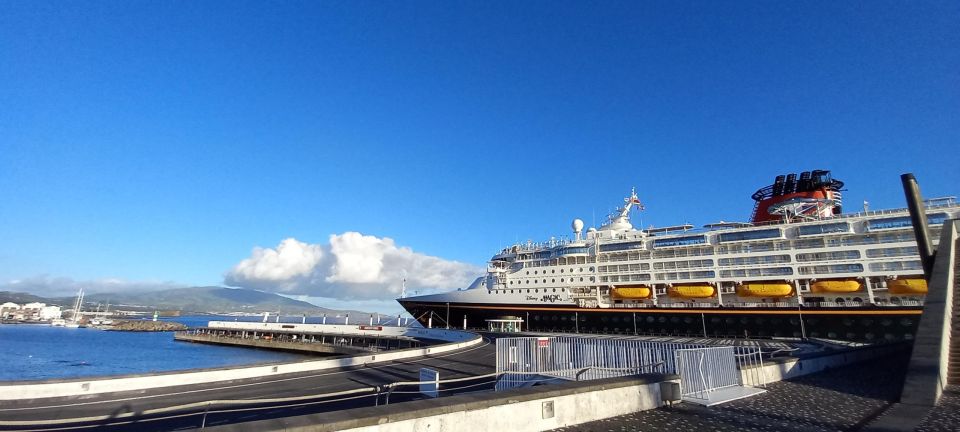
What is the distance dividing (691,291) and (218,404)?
4196cm

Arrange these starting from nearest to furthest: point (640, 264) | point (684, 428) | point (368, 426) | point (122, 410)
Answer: point (368, 426)
point (684, 428)
point (122, 410)
point (640, 264)

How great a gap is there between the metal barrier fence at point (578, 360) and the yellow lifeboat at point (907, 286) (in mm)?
34306

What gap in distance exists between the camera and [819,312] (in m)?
34.2

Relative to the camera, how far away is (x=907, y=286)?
33125mm

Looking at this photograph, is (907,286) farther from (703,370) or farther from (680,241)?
(703,370)

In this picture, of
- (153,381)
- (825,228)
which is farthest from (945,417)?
(825,228)

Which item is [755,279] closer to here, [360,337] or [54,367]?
[360,337]

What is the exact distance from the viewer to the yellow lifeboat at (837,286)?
35219 mm

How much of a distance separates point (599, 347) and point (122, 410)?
11.8 meters

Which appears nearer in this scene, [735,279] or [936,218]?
[936,218]

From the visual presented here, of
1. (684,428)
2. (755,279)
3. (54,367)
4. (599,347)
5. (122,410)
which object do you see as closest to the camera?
(684,428)

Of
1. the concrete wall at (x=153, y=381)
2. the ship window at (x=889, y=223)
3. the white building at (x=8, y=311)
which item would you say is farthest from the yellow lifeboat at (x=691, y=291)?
the white building at (x=8, y=311)

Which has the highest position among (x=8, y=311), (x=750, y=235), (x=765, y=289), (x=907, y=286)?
(x=750, y=235)

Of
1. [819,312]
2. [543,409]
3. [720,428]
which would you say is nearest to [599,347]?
[720,428]
